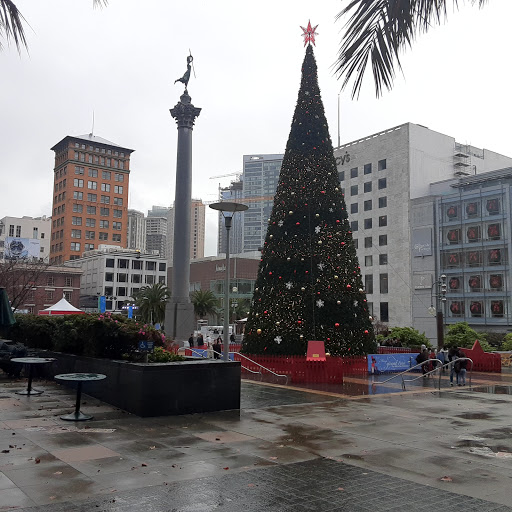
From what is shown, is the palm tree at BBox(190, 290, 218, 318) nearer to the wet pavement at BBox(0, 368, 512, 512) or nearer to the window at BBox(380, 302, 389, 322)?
the window at BBox(380, 302, 389, 322)

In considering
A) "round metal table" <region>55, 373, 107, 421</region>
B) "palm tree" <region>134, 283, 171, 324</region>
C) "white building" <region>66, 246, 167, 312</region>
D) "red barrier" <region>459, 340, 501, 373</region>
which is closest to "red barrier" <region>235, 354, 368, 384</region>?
"round metal table" <region>55, 373, 107, 421</region>

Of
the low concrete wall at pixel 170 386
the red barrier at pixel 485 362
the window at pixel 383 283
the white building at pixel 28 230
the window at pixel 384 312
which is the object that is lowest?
the red barrier at pixel 485 362

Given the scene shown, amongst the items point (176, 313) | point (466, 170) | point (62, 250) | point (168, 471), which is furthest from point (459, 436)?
point (62, 250)

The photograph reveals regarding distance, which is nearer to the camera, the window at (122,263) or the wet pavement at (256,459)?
the wet pavement at (256,459)

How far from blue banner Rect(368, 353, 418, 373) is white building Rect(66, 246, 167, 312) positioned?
278ft

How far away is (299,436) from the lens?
9.95 m

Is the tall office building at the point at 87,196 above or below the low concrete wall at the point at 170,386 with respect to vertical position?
above

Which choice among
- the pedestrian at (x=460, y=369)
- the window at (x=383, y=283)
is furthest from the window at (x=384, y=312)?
the pedestrian at (x=460, y=369)

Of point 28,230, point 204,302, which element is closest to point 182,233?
point 204,302

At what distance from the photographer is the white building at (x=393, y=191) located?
75.9 m

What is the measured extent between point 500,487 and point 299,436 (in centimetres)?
387

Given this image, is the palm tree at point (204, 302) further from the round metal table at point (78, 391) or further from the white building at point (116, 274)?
the round metal table at point (78, 391)

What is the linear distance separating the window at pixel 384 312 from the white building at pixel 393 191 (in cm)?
4

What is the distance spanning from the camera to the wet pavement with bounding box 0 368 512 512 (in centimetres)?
624
